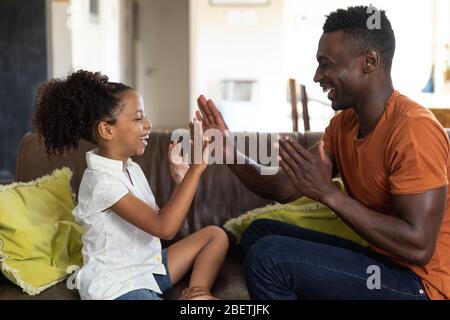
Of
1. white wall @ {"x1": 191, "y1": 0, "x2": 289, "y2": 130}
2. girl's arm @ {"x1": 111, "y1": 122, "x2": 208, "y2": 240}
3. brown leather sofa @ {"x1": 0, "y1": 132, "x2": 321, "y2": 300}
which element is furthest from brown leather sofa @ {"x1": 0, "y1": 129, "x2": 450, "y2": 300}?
white wall @ {"x1": 191, "y1": 0, "x2": 289, "y2": 130}

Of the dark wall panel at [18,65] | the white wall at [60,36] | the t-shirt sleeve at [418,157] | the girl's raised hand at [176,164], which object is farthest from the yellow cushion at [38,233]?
the white wall at [60,36]

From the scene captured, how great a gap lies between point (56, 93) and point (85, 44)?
413cm

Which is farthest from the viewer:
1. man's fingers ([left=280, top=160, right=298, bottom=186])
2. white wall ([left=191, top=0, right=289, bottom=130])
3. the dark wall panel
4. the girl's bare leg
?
white wall ([left=191, top=0, right=289, bottom=130])

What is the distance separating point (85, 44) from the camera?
18.3 ft

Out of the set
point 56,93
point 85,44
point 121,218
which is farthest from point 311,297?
point 85,44

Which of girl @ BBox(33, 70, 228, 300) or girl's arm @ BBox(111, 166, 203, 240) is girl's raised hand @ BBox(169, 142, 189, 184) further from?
girl's arm @ BBox(111, 166, 203, 240)

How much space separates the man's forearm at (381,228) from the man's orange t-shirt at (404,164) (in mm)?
76

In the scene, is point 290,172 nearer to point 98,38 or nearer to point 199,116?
point 199,116

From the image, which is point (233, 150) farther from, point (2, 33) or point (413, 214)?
point (2, 33)

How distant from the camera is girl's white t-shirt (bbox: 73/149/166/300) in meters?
1.57

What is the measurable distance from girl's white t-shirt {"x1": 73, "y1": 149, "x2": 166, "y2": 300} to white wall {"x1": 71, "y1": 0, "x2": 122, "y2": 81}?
3.75m

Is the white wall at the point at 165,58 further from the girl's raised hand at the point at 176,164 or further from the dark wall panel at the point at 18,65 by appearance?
the girl's raised hand at the point at 176,164

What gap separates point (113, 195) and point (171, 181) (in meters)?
0.56

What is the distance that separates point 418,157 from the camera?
1.34 meters
